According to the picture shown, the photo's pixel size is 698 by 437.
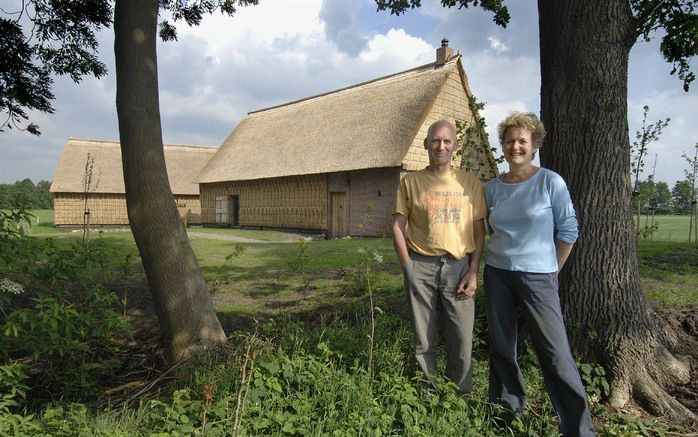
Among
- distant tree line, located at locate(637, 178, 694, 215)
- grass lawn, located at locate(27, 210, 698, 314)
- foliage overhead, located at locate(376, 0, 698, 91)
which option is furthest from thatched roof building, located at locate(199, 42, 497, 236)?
foliage overhead, located at locate(376, 0, 698, 91)

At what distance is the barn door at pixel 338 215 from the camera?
18188 millimetres

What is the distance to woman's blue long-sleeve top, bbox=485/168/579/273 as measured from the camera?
8.82 ft

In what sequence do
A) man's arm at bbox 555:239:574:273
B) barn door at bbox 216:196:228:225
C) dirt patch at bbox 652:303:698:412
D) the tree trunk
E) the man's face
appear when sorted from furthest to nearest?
barn door at bbox 216:196:228:225, the tree trunk, dirt patch at bbox 652:303:698:412, the man's face, man's arm at bbox 555:239:574:273

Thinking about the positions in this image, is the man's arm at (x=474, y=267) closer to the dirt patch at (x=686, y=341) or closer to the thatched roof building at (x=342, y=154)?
the dirt patch at (x=686, y=341)

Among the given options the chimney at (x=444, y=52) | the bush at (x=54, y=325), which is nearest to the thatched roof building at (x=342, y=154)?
the chimney at (x=444, y=52)

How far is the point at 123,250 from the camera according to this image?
36.2 ft

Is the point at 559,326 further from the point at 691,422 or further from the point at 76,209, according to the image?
the point at 76,209

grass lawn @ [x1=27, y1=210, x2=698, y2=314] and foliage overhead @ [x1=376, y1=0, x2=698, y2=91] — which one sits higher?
foliage overhead @ [x1=376, y1=0, x2=698, y2=91]

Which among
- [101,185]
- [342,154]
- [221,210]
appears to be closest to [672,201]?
[342,154]

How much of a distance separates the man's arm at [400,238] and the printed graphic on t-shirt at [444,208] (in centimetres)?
20

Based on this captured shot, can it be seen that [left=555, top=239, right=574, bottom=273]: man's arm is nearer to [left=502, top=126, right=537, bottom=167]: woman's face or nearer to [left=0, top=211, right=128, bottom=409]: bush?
[left=502, top=126, right=537, bottom=167]: woman's face

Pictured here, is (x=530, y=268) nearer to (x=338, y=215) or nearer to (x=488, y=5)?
(x=488, y=5)

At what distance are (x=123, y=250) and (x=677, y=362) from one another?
11228 millimetres

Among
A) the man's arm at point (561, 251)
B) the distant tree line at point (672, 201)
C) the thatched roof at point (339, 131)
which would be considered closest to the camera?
the man's arm at point (561, 251)
